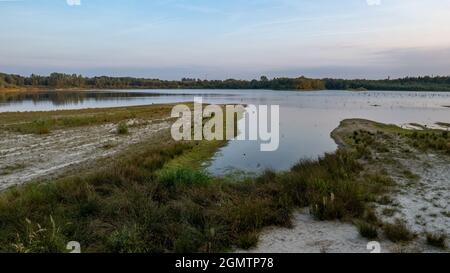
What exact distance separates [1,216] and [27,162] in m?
8.34

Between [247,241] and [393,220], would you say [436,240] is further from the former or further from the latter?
[247,241]

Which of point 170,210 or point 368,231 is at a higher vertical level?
point 170,210

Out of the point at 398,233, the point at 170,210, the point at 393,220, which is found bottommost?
the point at 393,220

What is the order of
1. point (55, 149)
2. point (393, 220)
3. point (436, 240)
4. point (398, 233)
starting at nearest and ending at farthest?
point (436, 240) < point (398, 233) < point (393, 220) < point (55, 149)

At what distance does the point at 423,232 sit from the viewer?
20.9 feet

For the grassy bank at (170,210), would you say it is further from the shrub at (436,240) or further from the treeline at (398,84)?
the treeline at (398,84)

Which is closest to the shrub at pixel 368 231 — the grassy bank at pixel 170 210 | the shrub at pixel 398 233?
the grassy bank at pixel 170 210

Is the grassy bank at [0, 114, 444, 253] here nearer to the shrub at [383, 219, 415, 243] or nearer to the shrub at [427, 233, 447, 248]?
the shrub at [383, 219, 415, 243]

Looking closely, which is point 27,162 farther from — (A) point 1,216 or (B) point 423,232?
(B) point 423,232

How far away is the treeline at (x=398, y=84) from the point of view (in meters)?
162

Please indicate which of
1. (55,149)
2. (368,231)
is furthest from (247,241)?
(55,149)

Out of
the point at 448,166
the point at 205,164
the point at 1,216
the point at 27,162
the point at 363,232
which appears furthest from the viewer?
the point at 205,164

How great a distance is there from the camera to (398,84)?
595 feet
